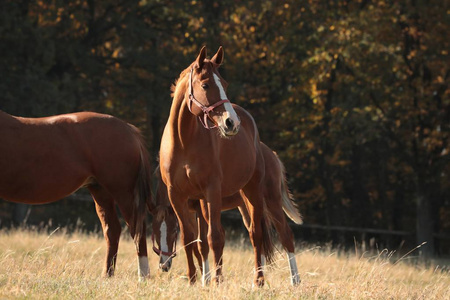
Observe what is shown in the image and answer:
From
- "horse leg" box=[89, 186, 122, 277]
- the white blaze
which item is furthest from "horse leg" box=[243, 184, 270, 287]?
the white blaze

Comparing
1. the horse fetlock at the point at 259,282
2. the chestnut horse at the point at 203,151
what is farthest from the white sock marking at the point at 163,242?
the horse fetlock at the point at 259,282

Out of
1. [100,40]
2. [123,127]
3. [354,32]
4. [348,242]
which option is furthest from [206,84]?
[348,242]

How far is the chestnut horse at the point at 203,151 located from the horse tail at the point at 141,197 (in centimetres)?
106

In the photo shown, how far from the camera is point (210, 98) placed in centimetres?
618

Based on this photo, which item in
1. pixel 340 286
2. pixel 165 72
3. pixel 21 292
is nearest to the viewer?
pixel 21 292

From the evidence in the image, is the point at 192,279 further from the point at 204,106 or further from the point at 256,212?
the point at 204,106

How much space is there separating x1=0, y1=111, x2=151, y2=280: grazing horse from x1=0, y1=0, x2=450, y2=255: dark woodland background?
9.67 m

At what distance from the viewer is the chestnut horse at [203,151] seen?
20.4 feet

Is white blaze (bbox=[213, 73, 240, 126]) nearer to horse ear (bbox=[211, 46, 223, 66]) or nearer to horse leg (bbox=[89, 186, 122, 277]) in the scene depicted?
horse ear (bbox=[211, 46, 223, 66])

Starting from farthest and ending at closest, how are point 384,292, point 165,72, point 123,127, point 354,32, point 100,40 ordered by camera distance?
point 100,40, point 165,72, point 354,32, point 123,127, point 384,292

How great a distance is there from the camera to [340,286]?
7.17 meters

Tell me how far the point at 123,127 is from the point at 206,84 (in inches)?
77.2

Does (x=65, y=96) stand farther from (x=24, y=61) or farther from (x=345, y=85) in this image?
(x=345, y=85)

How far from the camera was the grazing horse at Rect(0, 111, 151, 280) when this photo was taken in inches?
287
